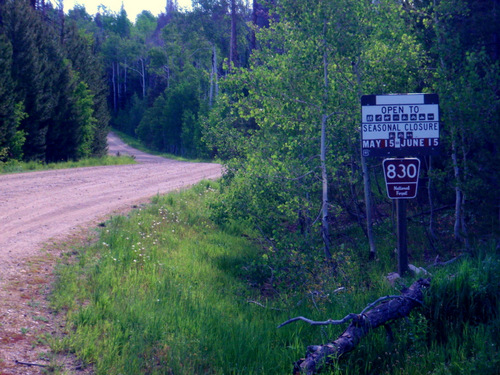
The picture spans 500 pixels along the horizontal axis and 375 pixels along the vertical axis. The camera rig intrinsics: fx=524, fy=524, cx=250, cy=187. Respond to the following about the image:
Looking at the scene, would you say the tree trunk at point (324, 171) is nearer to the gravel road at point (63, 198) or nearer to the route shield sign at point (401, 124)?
the route shield sign at point (401, 124)

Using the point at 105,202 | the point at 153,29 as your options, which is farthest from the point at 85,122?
the point at 153,29

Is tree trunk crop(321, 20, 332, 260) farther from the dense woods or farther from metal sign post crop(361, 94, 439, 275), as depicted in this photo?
metal sign post crop(361, 94, 439, 275)

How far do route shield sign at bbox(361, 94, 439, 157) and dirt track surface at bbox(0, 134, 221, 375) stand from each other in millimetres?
4569

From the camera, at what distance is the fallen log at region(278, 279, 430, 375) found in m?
4.77

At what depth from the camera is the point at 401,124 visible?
268 inches

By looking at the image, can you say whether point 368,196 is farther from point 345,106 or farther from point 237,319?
point 237,319

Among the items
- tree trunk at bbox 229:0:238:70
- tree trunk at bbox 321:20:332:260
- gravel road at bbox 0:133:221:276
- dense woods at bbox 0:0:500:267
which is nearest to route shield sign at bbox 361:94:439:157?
tree trunk at bbox 321:20:332:260

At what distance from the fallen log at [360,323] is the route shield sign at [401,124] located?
6.07 feet

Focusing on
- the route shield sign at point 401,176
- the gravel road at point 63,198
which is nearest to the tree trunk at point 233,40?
the gravel road at point 63,198

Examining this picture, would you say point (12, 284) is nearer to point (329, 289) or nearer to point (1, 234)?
point (1, 234)

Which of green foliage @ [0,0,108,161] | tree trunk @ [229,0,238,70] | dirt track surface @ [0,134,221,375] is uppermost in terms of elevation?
tree trunk @ [229,0,238,70]

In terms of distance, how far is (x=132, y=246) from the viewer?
8.97 meters

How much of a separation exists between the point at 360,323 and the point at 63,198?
9.83 m

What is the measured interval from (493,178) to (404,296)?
416 centimetres
